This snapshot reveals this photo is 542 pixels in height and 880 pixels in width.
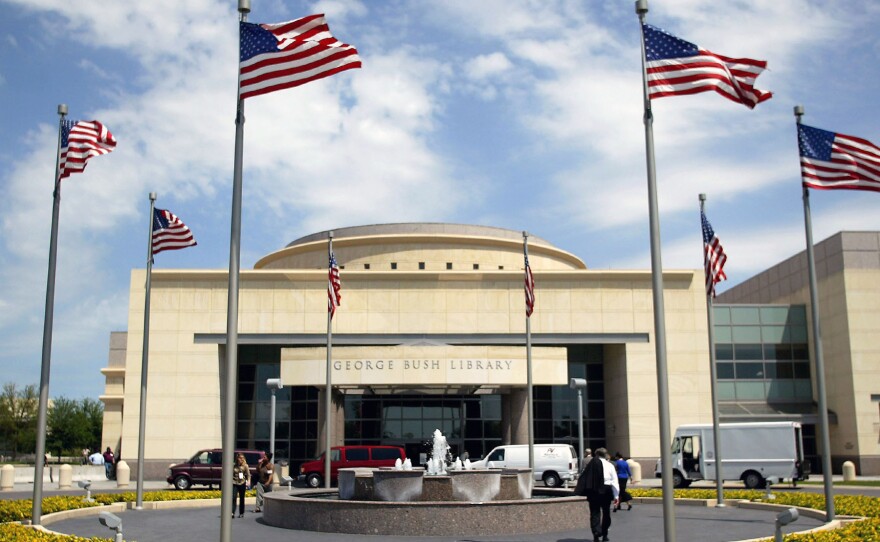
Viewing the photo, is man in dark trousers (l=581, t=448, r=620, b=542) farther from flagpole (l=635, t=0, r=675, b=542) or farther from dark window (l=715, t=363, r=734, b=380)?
dark window (l=715, t=363, r=734, b=380)

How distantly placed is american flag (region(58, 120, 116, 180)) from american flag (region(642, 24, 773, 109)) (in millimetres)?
11493

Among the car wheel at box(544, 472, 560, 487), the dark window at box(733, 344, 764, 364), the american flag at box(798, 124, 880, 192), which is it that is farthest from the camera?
the dark window at box(733, 344, 764, 364)

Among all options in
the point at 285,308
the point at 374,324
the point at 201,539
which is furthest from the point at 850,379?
the point at 201,539

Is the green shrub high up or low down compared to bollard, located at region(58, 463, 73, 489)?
up

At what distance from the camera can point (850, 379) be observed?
150 ft

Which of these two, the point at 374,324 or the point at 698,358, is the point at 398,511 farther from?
the point at 698,358

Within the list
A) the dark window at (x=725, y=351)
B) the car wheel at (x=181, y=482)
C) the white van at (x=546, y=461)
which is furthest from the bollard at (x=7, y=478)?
the dark window at (x=725, y=351)

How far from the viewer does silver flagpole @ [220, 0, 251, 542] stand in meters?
11.4

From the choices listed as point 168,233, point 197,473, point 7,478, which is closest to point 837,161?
point 168,233

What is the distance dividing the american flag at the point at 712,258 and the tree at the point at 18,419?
7406 cm

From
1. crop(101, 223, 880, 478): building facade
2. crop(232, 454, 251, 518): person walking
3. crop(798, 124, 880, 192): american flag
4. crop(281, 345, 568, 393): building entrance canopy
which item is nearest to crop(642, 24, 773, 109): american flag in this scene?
crop(798, 124, 880, 192): american flag

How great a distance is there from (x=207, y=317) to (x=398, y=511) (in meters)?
29.5

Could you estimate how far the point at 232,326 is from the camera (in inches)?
466

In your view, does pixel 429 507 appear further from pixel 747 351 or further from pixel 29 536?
pixel 747 351
